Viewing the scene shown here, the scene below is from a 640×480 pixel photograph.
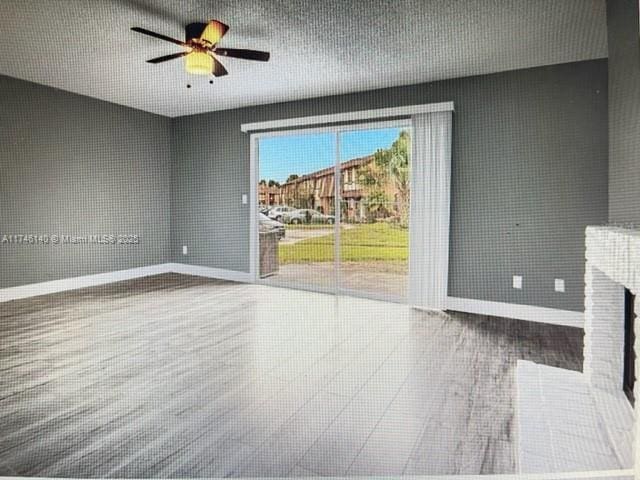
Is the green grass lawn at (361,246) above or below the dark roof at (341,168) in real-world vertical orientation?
below

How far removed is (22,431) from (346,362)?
1.20 meters

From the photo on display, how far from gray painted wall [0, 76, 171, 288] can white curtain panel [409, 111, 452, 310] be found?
8.12 ft

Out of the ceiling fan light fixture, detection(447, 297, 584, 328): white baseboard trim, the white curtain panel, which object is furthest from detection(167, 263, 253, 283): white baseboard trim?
the ceiling fan light fixture

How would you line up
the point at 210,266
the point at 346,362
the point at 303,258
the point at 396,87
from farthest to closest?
the point at 210,266, the point at 303,258, the point at 396,87, the point at 346,362

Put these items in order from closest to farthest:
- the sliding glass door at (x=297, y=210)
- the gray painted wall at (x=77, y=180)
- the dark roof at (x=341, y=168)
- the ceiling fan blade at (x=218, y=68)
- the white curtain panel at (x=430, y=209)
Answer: the ceiling fan blade at (x=218, y=68)
the white curtain panel at (x=430, y=209)
the gray painted wall at (x=77, y=180)
the dark roof at (x=341, y=168)
the sliding glass door at (x=297, y=210)

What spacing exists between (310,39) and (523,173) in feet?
4.92

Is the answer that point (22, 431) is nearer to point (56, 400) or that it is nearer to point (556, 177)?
point (56, 400)

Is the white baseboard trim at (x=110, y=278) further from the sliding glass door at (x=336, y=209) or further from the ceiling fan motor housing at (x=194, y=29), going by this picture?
the ceiling fan motor housing at (x=194, y=29)

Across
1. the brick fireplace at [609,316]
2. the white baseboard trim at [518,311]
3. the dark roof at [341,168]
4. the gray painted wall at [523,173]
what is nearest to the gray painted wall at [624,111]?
the brick fireplace at [609,316]

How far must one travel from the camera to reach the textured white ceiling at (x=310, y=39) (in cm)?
185

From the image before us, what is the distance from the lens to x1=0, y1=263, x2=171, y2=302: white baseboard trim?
9.81 feet

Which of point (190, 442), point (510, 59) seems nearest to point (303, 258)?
point (510, 59)

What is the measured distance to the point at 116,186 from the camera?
367cm

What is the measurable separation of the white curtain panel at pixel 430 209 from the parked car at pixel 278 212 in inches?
45.6
